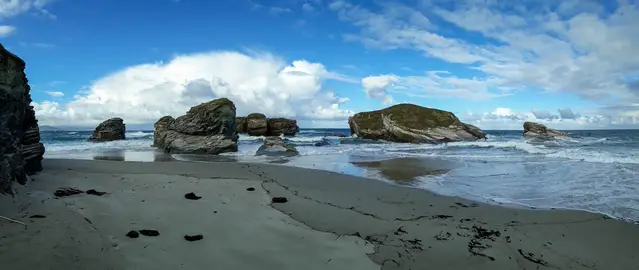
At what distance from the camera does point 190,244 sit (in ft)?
14.6

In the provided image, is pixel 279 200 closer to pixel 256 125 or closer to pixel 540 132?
pixel 256 125

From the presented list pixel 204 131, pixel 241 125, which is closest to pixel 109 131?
pixel 241 125

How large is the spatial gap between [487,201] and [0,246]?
822 cm

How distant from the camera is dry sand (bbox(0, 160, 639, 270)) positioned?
4039 millimetres

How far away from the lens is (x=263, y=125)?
5112 centimetres

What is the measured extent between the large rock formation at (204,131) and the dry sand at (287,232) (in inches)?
544

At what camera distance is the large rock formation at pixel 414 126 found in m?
40.2


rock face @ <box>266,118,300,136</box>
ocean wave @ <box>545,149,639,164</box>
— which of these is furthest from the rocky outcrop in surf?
ocean wave @ <box>545,149,639,164</box>

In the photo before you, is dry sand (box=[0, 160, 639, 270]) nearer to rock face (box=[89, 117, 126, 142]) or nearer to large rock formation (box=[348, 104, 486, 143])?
large rock formation (box=[348, 104, 486, 143])

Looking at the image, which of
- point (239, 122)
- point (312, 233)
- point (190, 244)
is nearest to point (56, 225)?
point (190, 244)

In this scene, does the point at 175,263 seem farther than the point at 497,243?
No

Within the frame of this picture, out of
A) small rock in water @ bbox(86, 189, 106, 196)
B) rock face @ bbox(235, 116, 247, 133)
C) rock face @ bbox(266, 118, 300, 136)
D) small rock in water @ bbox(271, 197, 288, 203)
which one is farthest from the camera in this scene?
rock face @ bbox(266, 118, 300, 136)

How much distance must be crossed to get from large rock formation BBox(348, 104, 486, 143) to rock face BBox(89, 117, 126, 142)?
90.4 ft

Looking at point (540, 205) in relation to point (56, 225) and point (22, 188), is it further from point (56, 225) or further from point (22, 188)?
point (22, 188)
